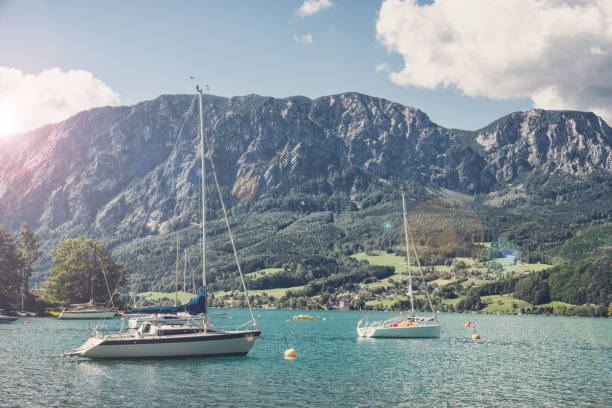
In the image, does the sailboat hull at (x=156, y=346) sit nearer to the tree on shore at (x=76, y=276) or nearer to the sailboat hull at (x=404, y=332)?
the sailboat hull at (x=404, y=332)

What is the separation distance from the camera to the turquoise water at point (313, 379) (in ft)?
124

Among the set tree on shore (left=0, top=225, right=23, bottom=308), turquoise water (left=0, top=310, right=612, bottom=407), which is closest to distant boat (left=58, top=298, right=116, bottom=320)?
tree on shore (left=0, top=225, right=23, bottom=308)

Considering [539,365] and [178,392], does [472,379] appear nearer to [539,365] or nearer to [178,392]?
[539,365]

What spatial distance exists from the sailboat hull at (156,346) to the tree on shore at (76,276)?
272 ft

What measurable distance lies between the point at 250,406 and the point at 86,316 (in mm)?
108214

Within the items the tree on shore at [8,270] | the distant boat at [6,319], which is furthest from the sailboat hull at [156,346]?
the tree on shore at [8,270]

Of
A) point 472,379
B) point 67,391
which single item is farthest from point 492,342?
point 67,391

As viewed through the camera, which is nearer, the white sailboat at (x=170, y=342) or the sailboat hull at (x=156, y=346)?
the sailboat hull at (x=156, y=346)

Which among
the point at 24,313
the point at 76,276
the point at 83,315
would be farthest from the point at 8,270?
the point at 83,315

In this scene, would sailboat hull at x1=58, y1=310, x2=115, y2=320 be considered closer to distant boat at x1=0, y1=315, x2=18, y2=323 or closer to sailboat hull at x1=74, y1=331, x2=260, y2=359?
distant boat at x1=0, y1=315, x2=18, y2=323

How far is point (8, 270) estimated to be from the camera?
432 feet

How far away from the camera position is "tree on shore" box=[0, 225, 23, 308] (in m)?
130

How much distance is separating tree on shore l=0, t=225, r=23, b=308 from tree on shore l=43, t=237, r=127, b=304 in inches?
314

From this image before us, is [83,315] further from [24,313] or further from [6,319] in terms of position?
[6,319]
